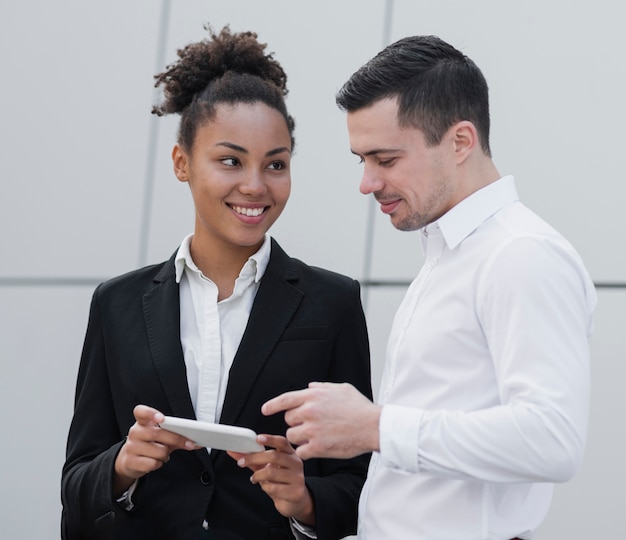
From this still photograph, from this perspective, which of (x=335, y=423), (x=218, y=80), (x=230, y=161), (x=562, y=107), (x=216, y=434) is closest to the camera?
(x=335, y=423)

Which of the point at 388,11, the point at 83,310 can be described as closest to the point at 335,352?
the point at 388,11

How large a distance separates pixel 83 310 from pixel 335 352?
71.5 inches

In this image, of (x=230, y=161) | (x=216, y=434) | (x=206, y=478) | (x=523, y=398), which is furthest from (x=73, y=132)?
(x=523, y=398)

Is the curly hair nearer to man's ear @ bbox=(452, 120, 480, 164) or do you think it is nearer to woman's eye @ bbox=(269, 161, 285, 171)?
woman's eye @ bbox=(269, 161, 285, 171)

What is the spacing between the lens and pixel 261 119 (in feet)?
8.16

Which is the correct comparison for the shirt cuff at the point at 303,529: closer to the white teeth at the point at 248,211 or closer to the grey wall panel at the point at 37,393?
the white teeth at the point at 248,211

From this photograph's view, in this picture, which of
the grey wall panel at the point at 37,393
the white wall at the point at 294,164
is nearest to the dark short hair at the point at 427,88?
the white wall at the point at 294,164

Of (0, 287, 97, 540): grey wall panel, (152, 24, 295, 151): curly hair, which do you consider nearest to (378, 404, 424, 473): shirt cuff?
(152, 24, 295, 151): curly hair

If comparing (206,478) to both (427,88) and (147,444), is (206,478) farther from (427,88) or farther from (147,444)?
(427,88)

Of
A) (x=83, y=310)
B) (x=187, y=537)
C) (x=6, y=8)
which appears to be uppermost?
(x=6, y=8)

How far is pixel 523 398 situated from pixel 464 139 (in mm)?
579

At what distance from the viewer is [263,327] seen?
2.43m

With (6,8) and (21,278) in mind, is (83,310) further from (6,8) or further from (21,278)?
(6,8)

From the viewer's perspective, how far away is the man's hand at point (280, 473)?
7.11 feet
